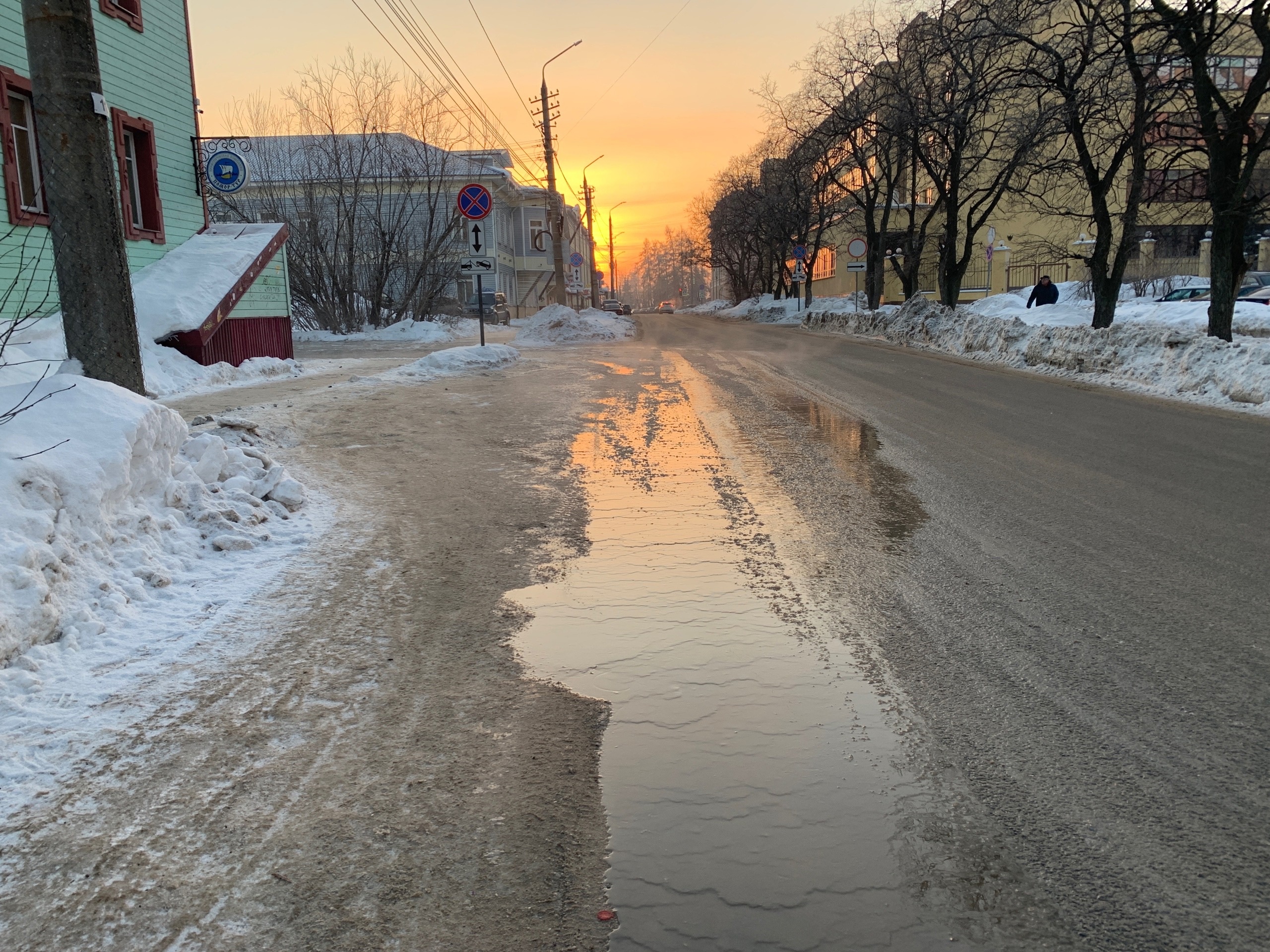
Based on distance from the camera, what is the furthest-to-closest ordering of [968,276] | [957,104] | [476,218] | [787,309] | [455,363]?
[968,276]
[787,309]
[957,104]
[476,218]
[455,363]

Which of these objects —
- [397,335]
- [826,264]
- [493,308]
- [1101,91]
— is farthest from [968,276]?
[397,335]

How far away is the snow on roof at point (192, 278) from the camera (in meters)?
→ 13.9

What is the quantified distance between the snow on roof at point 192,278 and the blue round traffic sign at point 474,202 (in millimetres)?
4057

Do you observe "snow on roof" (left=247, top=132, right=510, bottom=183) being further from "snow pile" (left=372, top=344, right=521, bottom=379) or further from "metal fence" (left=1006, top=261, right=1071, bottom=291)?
"metal fence" (left=1006, top=261, right=1071, bottom=291)

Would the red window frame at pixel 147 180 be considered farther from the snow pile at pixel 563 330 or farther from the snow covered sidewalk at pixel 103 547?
the snow covered sidewalk at pixel 103 547

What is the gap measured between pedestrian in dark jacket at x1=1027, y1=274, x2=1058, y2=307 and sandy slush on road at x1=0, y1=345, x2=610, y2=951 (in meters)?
23.7

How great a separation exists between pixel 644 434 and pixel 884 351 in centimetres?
1290

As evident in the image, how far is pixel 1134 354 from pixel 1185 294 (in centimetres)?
1927

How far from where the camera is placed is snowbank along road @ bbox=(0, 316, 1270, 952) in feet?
7.48

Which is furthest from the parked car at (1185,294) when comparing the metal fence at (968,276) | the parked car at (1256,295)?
the metal fence at (968,276)

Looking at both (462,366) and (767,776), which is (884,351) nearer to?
(462,366)

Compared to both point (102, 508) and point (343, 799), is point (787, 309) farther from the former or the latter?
point (343, 799)

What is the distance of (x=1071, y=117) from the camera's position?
57.4 ft

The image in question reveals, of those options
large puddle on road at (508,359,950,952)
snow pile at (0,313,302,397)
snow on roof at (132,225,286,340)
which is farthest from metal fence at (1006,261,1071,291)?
large puddle on road at (508,359,950,952)
